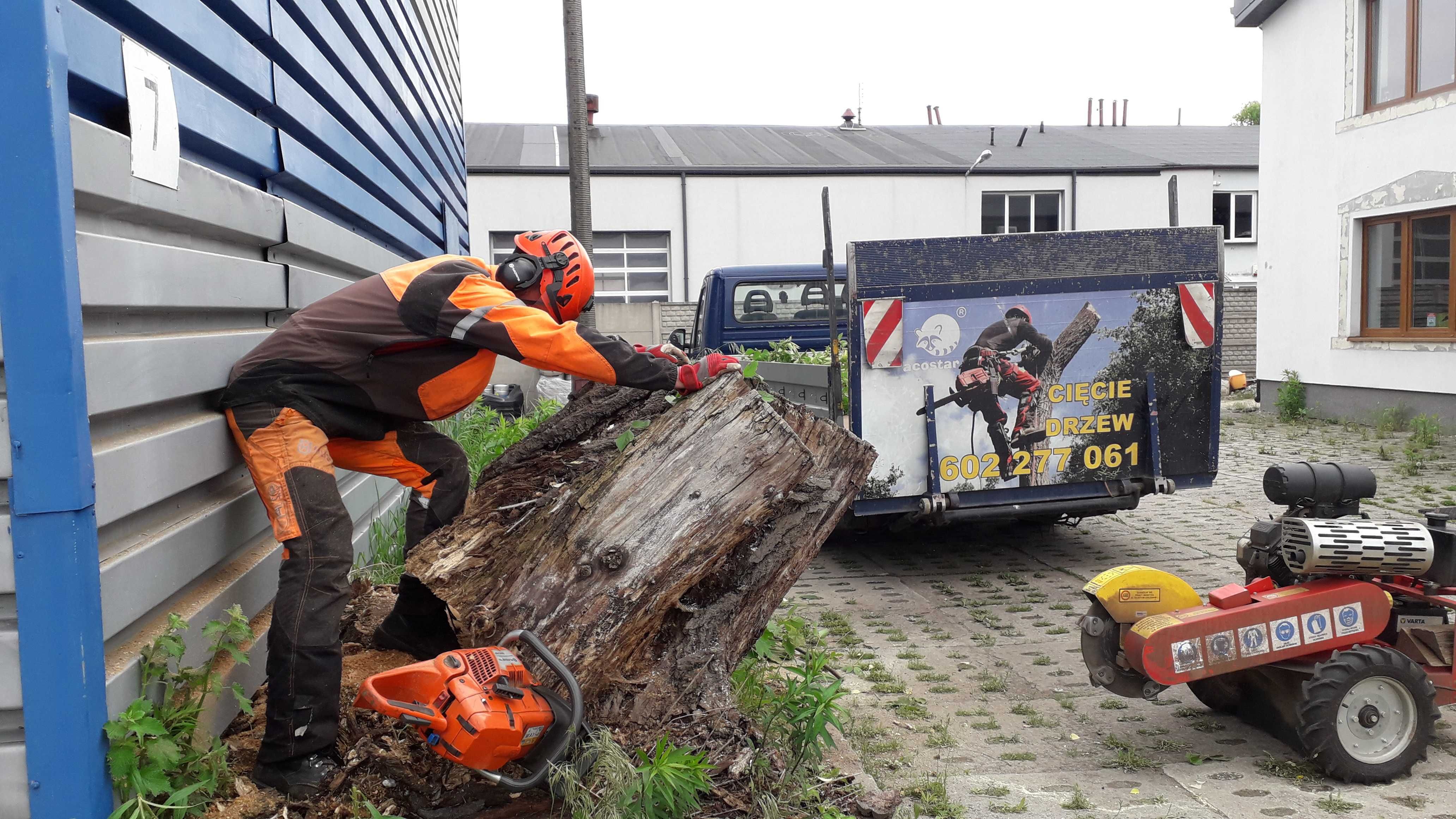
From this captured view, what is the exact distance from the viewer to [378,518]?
5680 mm

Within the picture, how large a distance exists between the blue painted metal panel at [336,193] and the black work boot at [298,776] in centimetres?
217

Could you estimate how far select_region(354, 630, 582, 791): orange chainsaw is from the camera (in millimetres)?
2699

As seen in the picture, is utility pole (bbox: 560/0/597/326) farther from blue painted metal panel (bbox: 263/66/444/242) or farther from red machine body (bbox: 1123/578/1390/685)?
red machine body (bbox: 1123/578/1390/685)

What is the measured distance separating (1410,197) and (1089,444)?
8.75 metres

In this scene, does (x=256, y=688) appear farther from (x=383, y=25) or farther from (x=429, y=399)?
(x=383, y=25)

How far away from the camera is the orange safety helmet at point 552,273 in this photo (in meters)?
3.57

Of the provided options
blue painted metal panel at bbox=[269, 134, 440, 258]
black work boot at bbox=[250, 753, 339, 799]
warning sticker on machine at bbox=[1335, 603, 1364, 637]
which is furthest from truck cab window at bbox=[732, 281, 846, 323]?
black work boot at bbox=[250, 753, 339, 799]

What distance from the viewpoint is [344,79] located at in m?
5.28

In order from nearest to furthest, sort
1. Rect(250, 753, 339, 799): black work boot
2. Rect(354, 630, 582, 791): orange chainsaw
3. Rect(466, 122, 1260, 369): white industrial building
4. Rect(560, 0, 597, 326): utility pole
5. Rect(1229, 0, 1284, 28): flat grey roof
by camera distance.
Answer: Rect(354, 630, 582, 791): orange chainsaw < Rect(250, 753, 339, 799): black work boot < Rect(560, 0, 597, 326): utility pole < Rect(1229, 0, 1284, 28): flat grey roof < Rect(466, 122, 1260, 369): white industrial building

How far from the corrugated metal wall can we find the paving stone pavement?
2.40 metres

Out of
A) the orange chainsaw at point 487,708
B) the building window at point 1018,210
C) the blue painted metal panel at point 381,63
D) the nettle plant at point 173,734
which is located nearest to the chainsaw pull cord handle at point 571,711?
the orange chainsaw at point 487,708

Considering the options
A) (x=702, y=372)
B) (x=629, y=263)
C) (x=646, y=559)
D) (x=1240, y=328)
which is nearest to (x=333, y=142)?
(x=702, y=372)

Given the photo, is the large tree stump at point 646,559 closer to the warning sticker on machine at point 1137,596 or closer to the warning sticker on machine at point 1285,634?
the warning sticker on machine at point 1137,596

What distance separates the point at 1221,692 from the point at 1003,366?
2583 millimetres
